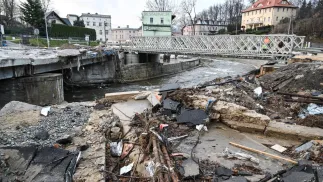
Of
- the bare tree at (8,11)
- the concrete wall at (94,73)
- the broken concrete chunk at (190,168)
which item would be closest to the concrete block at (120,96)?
the broken concrete chunk at (190,168)

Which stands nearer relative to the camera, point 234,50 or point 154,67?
point 234,50

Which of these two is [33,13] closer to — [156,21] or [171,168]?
[156,21]

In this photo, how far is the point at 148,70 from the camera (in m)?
26.9

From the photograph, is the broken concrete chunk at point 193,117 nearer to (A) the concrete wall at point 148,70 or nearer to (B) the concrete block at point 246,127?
(B) the concrete block at point 246,127

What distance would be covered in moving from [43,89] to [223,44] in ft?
51.0

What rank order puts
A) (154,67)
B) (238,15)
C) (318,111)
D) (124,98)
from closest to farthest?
(318,111)
(124,98)
(154,67)
(238,15)

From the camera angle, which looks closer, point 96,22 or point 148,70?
point 148,70

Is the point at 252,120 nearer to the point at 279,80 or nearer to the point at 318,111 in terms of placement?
the point at 318,111

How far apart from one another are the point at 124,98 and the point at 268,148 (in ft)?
18.4

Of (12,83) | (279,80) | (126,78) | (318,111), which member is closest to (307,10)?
(126,78)

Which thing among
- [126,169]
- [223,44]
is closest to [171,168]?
[126,169]

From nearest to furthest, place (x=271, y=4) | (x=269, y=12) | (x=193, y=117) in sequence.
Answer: (x=193, y=117) < (x=271, y=4) < (x=269, y=12)

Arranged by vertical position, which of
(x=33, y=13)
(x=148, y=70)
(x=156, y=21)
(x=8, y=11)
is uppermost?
(x=8, y=11)

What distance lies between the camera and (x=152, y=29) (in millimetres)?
38312
